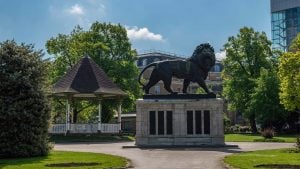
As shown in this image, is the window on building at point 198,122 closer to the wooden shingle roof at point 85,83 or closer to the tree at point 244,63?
the wooden shingle roof at point 85,83

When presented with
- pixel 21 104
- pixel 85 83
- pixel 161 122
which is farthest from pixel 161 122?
pixel 85 83

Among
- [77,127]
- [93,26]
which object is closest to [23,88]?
[77,127]

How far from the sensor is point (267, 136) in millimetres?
40125

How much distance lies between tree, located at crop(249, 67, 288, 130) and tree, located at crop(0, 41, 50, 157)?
35.5 meters

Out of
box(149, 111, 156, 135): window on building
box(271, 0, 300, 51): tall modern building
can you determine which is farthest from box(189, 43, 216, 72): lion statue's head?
box(271, 0, 300, 51): tall modern building

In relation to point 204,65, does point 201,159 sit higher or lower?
lower

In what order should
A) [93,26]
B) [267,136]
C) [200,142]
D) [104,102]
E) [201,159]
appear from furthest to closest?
1. [93,26]
2. [104,102]
3. [267,136]
4. [200,142]
5. [201,159]

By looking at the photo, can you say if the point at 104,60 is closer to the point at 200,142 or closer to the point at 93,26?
the point at 93,26

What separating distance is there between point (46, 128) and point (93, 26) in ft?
116

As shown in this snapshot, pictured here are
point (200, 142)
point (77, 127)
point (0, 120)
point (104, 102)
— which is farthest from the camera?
point (104, 102)

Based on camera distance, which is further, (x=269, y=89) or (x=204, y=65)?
(x=269, y=89)

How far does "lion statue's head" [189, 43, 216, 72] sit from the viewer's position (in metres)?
32.2

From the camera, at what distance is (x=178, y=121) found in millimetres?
31484

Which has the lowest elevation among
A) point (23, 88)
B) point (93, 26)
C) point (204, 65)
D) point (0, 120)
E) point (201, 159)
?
point (201, 159)
